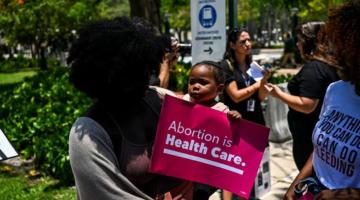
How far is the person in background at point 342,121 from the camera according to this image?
198cm

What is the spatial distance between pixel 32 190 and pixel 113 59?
4251mm

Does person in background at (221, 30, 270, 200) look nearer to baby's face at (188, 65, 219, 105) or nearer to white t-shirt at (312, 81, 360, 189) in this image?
baby's face at (188, 65, 219, 105)

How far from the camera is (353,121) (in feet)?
6.57

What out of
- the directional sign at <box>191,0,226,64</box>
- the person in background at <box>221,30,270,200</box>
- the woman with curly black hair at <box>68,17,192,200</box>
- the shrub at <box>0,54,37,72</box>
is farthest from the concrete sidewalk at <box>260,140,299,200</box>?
the shrub at <box>0,54,37,72</box>

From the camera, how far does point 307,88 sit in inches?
129

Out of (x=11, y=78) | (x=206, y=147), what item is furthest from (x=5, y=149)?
(x=11, y=78)

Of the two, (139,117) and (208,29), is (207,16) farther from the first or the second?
(139,117)

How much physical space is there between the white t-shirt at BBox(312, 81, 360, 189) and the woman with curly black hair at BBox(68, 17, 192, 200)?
77 cm

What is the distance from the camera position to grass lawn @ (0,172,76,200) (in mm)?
5336

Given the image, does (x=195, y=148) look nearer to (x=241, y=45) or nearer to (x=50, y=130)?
(x=241, y=45)

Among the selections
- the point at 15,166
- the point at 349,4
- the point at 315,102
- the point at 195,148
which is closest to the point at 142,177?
the point at 195,148

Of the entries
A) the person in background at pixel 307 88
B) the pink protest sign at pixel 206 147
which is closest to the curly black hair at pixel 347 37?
the pink protest sign at pixel 206 147

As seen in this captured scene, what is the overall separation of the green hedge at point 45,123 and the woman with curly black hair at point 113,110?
4.05 m

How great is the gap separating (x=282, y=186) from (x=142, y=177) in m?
4.19
